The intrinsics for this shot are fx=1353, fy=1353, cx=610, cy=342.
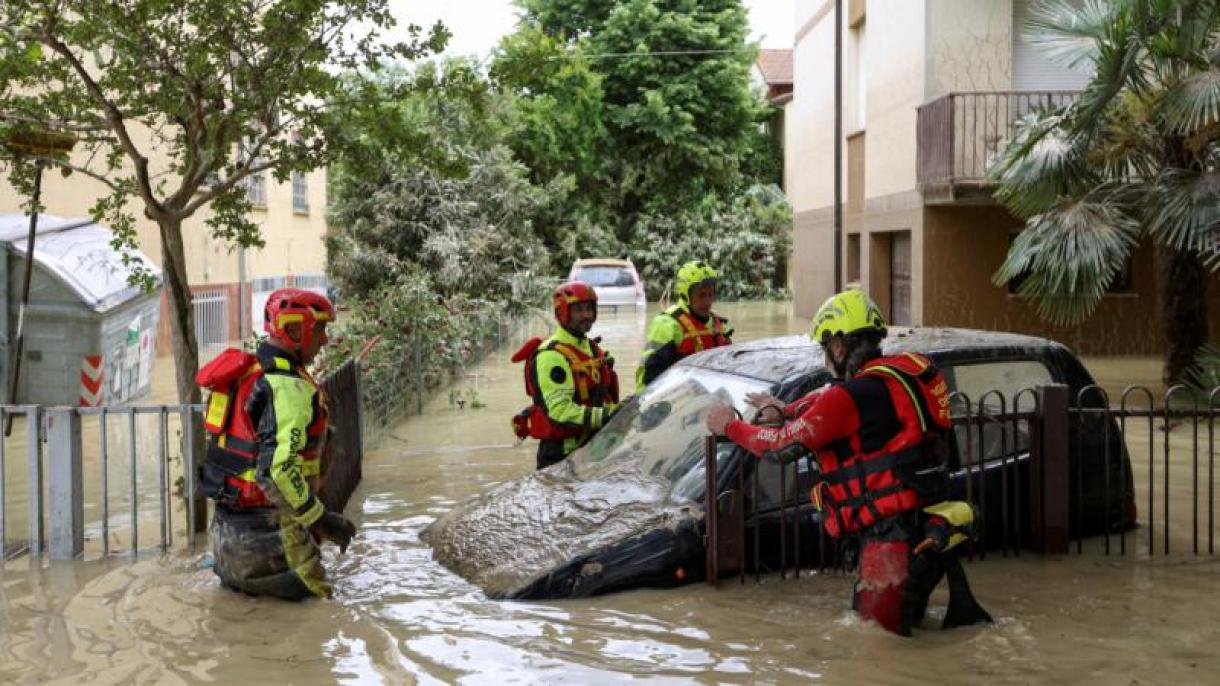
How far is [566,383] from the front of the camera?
746 centimetres

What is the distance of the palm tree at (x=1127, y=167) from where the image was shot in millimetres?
11914

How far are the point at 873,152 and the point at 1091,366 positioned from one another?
5347 mm

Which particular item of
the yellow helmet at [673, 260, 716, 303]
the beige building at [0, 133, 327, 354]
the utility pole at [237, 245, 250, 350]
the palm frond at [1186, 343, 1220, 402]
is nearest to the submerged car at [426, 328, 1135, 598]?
the yellow helmet at [673, 260, 716, 303]

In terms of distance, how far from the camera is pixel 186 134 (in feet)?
27.8

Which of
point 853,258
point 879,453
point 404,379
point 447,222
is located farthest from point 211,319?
point 879,453

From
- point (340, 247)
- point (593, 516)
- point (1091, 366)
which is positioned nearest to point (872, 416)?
point (593, 516)

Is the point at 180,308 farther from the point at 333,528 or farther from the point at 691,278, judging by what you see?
the point at 691,278

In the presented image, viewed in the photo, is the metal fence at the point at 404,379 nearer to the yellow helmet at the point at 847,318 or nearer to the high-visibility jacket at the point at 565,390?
the high-visibility jacket at the point at 565,390

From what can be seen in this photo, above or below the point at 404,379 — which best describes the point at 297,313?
above

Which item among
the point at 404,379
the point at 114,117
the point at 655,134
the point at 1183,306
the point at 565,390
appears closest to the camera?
the point at 565,390

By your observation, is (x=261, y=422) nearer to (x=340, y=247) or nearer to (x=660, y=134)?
(x=340, y=247)

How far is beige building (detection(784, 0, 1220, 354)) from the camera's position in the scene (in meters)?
17.3

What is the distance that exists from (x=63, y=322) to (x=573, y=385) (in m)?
7.18

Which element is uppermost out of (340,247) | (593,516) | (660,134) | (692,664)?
(660,134)
